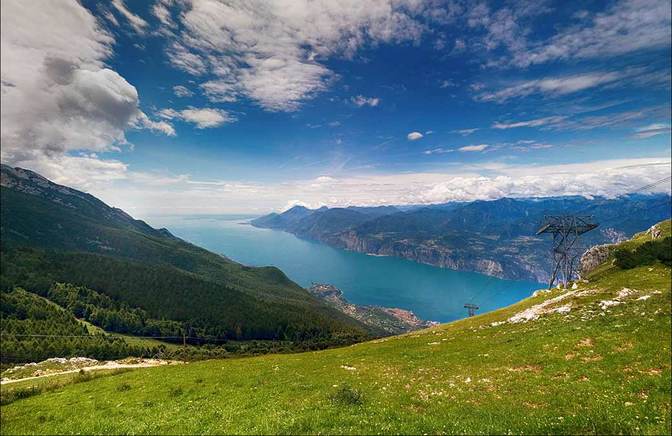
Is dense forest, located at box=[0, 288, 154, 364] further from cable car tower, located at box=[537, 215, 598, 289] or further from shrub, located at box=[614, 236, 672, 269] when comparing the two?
shrub, located at box=[614, 236, 672, 269]

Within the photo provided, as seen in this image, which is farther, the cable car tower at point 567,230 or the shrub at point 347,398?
the cable car tower at point 567,230

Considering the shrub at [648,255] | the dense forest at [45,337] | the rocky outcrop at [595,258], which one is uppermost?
the shrub at [648,255]

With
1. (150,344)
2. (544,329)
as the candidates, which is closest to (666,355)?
(544,329)

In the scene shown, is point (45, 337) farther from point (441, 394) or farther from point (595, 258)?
point (595, 258)

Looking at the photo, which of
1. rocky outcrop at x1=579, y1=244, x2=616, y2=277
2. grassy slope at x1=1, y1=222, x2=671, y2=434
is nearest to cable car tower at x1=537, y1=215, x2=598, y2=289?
rocky outcrop at x1=579, y1=244, x2=616, y2=277

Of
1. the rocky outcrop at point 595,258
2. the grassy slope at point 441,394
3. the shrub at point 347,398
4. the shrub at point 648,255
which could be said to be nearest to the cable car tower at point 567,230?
the rocky outcrop at point 595,258

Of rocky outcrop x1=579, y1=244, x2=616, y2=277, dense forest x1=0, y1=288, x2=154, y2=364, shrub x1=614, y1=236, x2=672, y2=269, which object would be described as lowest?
dense forest x1=0, y1=288, x2=154, y2=364

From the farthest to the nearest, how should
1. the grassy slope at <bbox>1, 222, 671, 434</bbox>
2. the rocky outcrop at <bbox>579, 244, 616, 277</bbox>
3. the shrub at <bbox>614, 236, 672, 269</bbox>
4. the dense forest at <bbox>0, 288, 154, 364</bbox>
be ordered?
1. the dense forest at <bbox>0, 288, 154, 364</bbox>
2. the rocky outcrop at <bbox>579, 244, 616, 277</bbox>
3. the shrub at <bbox>614, 236, 672, 269</bbox>
4. the grassy slope at <bbox>1, 222, 671, 434</bbox>

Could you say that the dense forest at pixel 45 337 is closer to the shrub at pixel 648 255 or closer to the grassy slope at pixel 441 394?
the grassy slope at pixel 441 394

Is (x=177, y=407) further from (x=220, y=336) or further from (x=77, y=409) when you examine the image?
(x=220, y=336)
